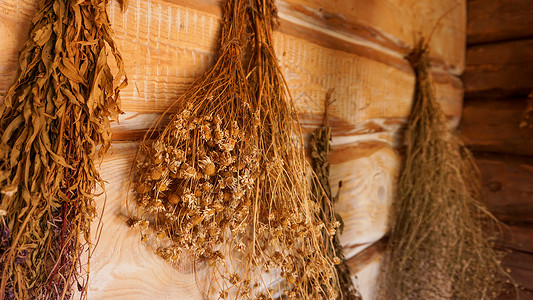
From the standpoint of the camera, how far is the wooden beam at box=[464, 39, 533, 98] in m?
1.57

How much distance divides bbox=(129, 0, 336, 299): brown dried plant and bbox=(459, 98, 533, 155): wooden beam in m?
1.33

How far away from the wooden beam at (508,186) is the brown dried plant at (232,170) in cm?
130

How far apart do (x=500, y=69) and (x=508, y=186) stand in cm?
54

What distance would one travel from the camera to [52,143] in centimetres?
49

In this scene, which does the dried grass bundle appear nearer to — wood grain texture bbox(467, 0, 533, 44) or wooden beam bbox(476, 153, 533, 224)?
wooden beam bbox(476, 153, 533, 224)

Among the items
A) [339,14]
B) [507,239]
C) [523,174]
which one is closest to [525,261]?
[507,239]

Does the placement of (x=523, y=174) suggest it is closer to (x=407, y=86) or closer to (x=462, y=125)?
(x=462, y=125)

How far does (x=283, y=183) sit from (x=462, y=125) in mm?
1431

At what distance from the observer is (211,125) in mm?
629

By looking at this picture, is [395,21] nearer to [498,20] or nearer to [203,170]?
[498,20]

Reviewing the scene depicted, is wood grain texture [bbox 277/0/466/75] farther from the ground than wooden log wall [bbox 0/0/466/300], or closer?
farther from the ground

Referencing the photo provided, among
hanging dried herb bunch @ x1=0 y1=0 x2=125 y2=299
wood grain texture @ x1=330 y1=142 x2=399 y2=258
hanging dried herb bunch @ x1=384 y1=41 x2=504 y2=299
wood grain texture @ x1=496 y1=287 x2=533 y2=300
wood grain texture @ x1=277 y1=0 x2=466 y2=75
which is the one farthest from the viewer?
wood grain texture @ x1=496 y1=287 x2=533 y2=300

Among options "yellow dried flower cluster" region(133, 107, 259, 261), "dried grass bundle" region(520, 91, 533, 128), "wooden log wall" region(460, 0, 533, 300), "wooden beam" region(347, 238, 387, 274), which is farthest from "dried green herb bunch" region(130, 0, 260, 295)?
"wooden log wall" region(460, 0, 533, 300)

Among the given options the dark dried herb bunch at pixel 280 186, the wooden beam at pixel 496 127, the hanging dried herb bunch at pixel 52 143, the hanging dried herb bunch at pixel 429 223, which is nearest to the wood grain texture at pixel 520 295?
the hanging dried herb bunch at pixel 429 223
